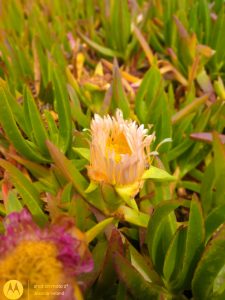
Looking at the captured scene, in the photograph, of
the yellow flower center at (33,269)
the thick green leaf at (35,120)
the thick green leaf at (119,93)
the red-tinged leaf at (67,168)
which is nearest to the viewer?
the yellow flower center at (33,269)

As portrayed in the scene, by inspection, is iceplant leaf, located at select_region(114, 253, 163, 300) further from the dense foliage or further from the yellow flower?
the yellow flower

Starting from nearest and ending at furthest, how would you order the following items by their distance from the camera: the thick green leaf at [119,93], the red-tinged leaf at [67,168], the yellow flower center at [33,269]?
1. the yellow flower center at [33,269]
2. the red-tinged leaf at [67,168]
3. the thick green leaf at [119,93]

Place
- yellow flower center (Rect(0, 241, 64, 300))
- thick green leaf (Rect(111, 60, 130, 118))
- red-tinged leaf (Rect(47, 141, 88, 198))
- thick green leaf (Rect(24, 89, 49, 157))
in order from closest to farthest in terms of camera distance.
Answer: yellow flower center (Rect(0, 241, 64, 300)) < red-tinged leaf (Rect(47, 141, 88, 198)) < thick green leaf (Rect(24, 89, 49, 157)) < thick green leaf (Rect(111, 60, 130, 118))

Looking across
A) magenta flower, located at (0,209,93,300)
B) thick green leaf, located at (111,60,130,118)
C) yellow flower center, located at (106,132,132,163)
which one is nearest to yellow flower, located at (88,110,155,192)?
yellow flower center, located at (106,132,132,163)

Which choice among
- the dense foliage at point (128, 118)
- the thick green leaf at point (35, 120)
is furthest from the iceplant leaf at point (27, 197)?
the thick green leaf at point (35, 120)

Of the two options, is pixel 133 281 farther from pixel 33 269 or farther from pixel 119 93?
pixel 119 93

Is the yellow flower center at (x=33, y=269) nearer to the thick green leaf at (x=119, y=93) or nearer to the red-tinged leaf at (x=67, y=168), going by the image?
the red-tinged leaf at (x=67, y=168)

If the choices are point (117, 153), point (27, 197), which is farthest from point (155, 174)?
point (27, 197)

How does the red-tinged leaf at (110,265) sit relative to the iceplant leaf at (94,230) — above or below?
below
